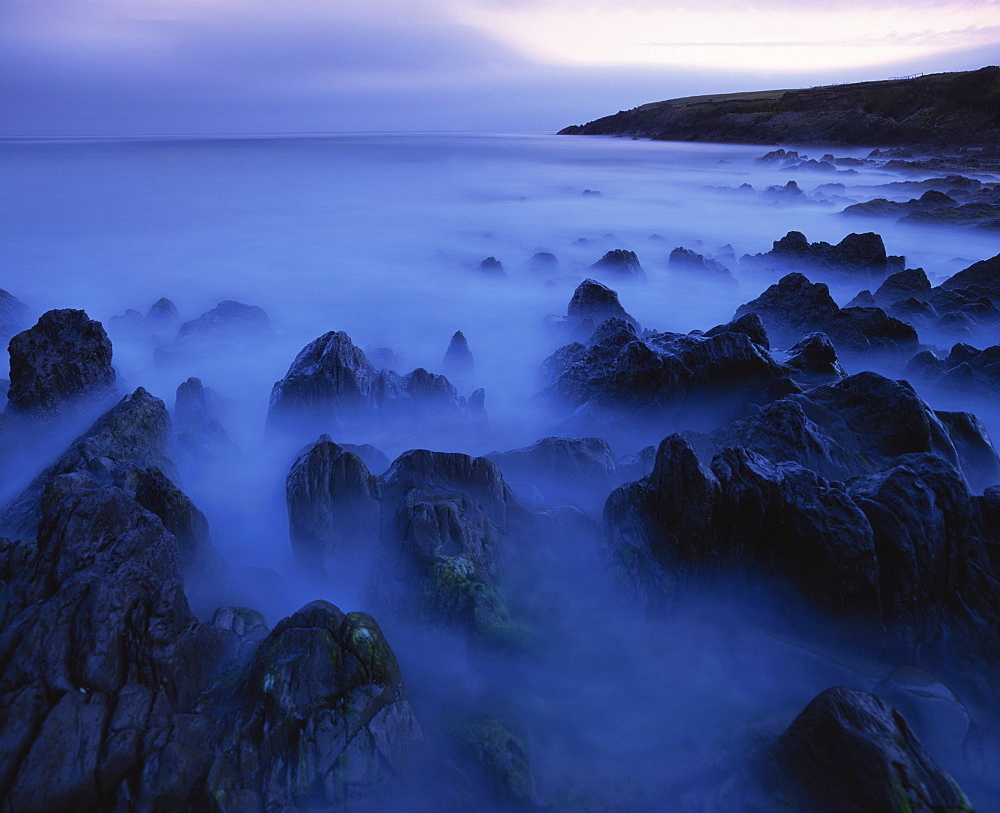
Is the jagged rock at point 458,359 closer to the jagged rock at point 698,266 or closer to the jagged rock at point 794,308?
the jagged rock at point 794,308

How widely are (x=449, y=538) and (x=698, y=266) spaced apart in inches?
577

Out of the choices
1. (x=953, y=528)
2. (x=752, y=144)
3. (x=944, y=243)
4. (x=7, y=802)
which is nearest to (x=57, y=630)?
(x=7, y=802)

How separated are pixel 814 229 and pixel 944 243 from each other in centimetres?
551

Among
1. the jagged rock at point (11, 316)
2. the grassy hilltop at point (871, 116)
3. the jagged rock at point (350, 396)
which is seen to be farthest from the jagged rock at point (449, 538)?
the grassy hilltop at point (871, 116)

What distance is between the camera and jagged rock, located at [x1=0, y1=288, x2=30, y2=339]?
11.7 m

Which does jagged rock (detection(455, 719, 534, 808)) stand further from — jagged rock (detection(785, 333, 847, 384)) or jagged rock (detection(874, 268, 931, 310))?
jagged rock (detection(874, 268, 931, 310))

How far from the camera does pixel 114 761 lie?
3.12 m

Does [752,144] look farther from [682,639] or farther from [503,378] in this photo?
[682,639]

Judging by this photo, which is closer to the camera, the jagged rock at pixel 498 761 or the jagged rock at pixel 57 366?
the jagged rock at pixel 498 761

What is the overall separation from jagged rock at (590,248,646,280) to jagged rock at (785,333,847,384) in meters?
8.39

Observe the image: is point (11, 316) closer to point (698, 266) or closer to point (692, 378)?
point (692, 378)

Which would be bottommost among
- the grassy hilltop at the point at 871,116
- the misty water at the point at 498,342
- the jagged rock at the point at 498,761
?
the misty water at the point at 498,342

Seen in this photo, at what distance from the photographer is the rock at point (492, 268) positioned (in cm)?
1730

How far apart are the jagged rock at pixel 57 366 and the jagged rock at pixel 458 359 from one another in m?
5.61
